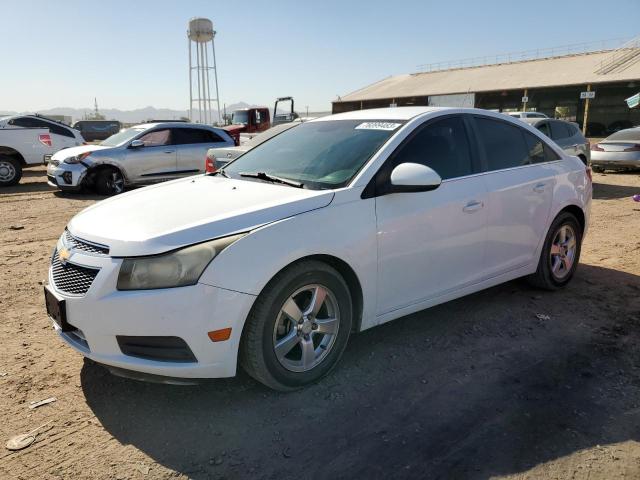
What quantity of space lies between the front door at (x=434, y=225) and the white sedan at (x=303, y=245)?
0.01 m

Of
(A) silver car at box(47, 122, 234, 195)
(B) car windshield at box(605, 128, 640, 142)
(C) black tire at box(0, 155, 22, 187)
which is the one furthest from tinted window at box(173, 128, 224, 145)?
(B) car windshield at box(605, 128, 640, 142)

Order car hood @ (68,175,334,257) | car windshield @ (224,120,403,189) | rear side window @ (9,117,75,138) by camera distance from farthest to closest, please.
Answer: rear side window @ (9,117,75,138), car windshield @ (224,120,403,189), car hood @ (68,175,334,257)

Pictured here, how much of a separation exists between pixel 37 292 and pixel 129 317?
292 centimetres

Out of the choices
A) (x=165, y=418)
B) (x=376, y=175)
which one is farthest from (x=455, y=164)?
(x=165, y=418)

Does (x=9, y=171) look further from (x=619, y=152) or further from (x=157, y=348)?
(x=619, y=152)

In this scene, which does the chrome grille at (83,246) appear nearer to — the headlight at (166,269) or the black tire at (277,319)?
the headlight at (166,269)

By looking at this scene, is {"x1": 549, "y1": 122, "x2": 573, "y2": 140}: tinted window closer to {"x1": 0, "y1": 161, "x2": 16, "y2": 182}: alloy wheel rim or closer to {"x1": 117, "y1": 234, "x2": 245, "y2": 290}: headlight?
{"x1": 117, "y1": 234, "x2": 245, "y2": 290}: headlight

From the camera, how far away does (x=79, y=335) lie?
296 centimetres

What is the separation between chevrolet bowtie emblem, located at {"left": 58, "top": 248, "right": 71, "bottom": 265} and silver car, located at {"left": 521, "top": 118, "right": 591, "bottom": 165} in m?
10.3

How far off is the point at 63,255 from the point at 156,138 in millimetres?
9446

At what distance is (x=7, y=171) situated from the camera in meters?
13.7

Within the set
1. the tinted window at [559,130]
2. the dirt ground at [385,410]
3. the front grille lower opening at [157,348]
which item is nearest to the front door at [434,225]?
the dirt ground at [385,410]

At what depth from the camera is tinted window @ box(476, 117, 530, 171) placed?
4301 mm

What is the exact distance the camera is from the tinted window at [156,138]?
468 inches
